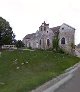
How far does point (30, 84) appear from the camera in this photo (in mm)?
32281

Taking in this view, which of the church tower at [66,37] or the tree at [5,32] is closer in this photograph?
the tree at [5,32]

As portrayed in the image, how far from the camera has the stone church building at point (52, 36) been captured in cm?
9938

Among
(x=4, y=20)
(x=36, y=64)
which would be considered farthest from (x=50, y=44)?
(x=36, y=64)

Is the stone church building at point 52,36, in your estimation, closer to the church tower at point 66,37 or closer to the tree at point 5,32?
the church tower at point 66,37

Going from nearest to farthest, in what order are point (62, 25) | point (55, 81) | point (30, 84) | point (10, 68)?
point (30, 84)
point (55, 81)
point (10, 68)
point (62, 25)

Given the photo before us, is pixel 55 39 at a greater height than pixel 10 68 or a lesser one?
greater

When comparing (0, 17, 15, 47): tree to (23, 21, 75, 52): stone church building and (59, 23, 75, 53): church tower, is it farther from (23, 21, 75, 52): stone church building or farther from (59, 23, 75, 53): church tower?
(59, 23, 75, 53): church tower

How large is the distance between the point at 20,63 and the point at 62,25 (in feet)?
146

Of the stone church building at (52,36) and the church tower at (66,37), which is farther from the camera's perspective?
the stone church building at (52,36)

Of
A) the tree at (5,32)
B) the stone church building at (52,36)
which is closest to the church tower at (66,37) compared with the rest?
the stone church building at (52,36)

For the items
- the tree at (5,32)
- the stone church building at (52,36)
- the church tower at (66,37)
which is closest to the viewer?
the tree at (5,32)

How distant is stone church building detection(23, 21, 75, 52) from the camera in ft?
326

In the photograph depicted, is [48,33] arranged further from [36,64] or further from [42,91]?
[42,91]

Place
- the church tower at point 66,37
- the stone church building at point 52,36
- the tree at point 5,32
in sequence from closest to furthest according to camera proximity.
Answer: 1. the tree at point 5,32
2. the church tower at point 66,37
3. the stone church building at point 52,36
